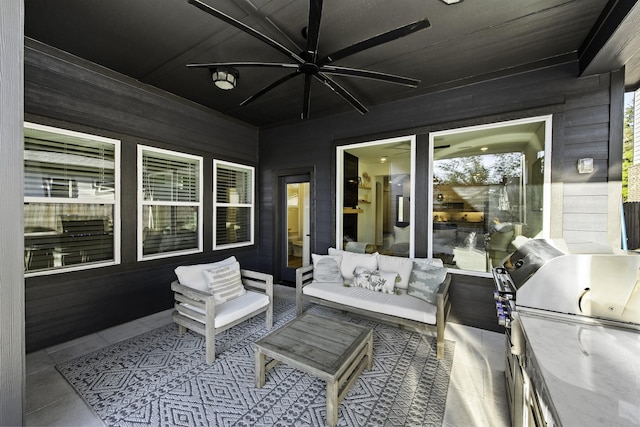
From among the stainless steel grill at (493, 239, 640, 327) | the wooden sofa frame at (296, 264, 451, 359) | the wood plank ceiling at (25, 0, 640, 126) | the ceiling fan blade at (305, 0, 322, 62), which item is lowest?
the wooden sofa frame at (296, 264, 451, 359)

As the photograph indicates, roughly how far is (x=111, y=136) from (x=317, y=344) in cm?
344

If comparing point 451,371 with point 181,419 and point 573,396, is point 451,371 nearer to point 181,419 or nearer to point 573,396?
point 573,396

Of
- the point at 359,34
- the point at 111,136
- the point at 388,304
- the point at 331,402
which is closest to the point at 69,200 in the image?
the point at 111,136

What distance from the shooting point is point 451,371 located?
2273 millimetres

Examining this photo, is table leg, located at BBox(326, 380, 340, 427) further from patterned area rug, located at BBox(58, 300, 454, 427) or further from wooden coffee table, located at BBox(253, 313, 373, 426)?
patterned area rug, located at BBox(58, 300, 454, 427)

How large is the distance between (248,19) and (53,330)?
12.4 ft

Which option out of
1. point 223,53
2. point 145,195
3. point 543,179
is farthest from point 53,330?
point 543,179

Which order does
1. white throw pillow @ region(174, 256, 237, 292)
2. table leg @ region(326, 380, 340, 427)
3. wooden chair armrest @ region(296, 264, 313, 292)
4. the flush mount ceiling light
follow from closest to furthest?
table leg @ region(326, 380, 340, 427) → white throw pillow @ region(174, 256, 237, 292) → the flush mount ceiling light → wooden chair armrest @ region(296, 264, 313, 292)

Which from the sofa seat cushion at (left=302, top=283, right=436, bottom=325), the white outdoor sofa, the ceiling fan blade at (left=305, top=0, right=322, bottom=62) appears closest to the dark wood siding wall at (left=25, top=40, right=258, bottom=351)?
the white outdoor sofa

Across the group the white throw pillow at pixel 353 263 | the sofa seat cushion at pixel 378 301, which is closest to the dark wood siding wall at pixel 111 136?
the sofa seat cushion at pixel 378 301

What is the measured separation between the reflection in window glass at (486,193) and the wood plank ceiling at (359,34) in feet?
2.50

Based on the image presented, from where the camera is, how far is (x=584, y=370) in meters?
0.96

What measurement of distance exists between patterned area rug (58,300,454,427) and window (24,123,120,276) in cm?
115

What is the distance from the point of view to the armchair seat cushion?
8.26 ft
